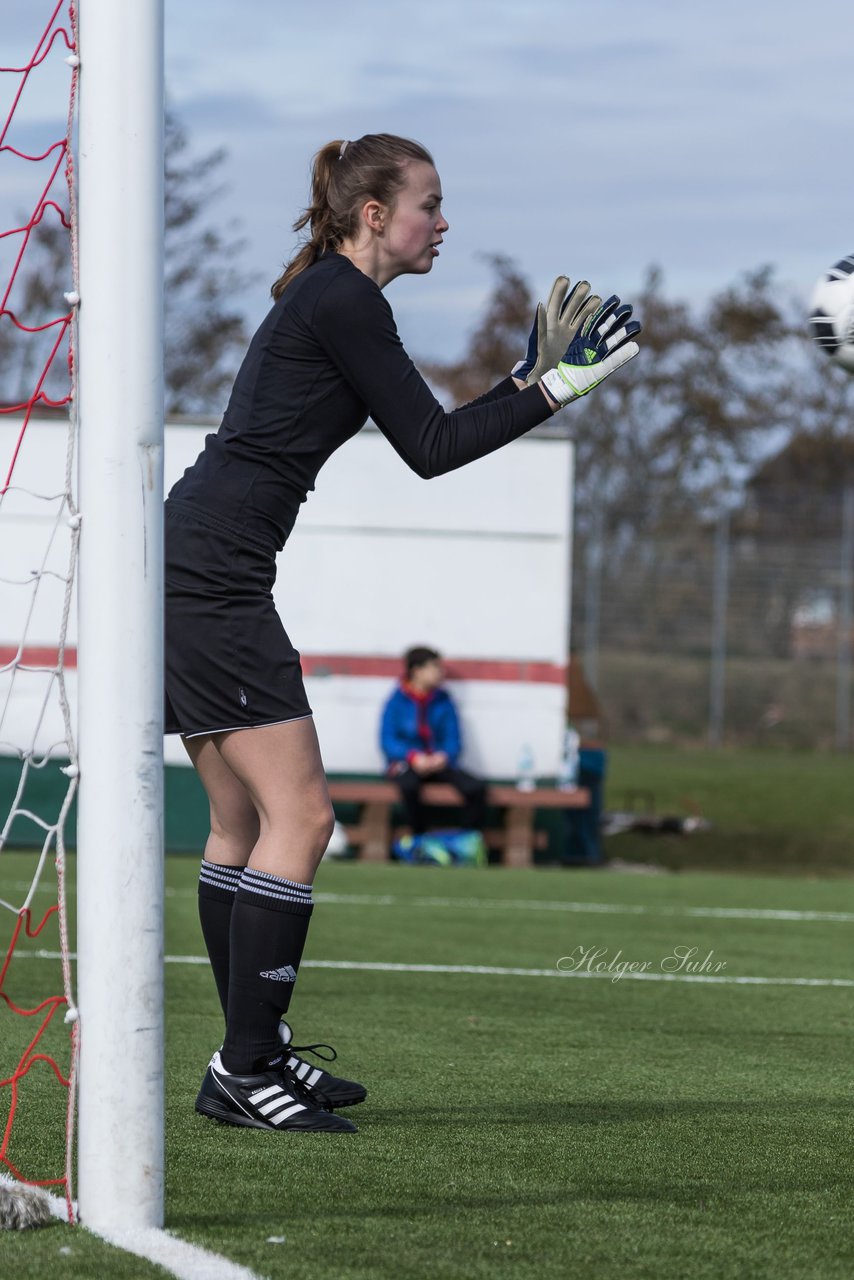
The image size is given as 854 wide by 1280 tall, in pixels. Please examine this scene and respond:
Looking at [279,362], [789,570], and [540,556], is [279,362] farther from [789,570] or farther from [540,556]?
[789,570]

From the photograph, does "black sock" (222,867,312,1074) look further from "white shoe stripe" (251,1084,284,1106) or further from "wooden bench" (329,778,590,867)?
"wooden bench" (329,778,590,867)

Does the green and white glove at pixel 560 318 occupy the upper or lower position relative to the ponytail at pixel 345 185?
lower

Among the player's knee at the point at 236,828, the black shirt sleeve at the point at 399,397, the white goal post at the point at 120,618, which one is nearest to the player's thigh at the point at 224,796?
the player's knee at the point at 236,828

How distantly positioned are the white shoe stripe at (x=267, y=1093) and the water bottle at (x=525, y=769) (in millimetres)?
8803

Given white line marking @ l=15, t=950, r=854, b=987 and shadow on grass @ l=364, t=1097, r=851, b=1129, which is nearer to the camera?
shadow on grass @ l=364, t=1097, r=851, b=1129

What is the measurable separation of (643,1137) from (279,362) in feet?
5.52

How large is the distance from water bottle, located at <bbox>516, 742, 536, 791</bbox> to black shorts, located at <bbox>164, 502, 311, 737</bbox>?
8.92 meters

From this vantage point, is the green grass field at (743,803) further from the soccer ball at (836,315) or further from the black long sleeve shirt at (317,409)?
the black long sleeve shirt at (317,409)

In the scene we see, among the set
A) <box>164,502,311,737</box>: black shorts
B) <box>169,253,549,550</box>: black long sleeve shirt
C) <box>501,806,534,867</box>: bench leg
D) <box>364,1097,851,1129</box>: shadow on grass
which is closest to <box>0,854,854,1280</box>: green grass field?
<box>364,1097,851,1129</box>: shadow on grass

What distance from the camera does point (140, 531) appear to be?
251 cm

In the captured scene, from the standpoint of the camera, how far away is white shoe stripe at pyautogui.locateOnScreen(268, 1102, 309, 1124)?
3336 millimetres

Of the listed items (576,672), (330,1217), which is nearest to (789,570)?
(576,672)

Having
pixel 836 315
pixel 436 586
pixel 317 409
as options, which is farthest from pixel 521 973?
pixel 436 586

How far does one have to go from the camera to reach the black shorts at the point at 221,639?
10.8 feet
